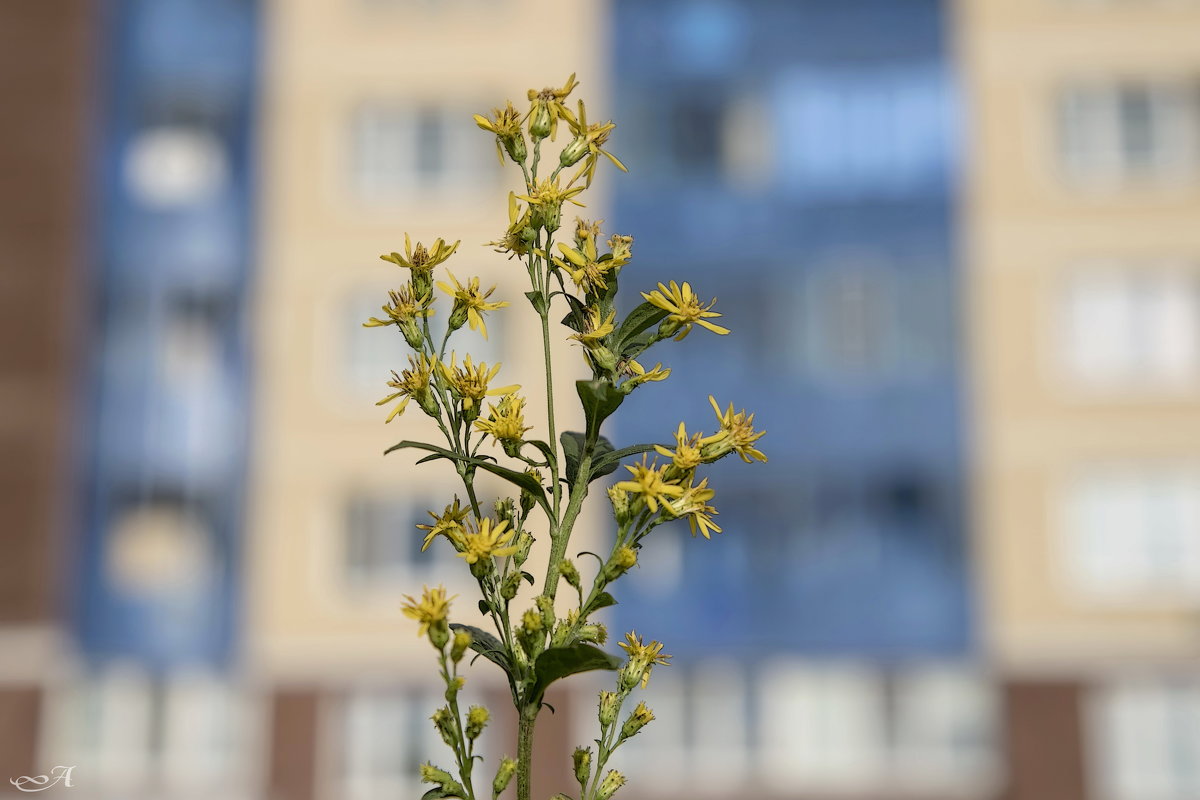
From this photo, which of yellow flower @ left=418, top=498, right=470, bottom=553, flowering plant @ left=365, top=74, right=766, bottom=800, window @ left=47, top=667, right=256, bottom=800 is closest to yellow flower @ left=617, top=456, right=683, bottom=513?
flowering plant @ left=365, top=74, right=766, bottom=800

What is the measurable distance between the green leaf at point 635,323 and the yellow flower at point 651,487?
0.83 feet

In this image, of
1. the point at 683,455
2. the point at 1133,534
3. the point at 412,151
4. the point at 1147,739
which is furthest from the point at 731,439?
the point at 412,151

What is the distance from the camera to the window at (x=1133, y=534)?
23.2 metres

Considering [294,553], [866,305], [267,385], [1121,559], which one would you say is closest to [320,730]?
[294,553]

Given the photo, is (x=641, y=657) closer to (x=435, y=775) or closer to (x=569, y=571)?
(x=569, y=571)

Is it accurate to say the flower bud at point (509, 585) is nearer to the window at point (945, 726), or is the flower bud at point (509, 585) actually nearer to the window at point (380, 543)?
the window at point (945, 726)

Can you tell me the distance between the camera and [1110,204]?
951 inches

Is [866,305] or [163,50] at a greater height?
[163,50]

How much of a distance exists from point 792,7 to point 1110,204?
583cm

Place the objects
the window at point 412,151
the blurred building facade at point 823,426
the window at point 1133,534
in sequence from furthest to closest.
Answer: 1. the window at point 412,151
2. the blurred building facade at point 823,426
3. the window at point 1133,534

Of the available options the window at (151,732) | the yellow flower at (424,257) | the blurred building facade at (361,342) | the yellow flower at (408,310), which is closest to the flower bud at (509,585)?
the yellow flower at (408,310)

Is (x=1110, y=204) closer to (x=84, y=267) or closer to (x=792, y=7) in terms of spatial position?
(x=792, y=7)

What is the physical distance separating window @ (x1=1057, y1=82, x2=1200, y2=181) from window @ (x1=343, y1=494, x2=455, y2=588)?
11.6m

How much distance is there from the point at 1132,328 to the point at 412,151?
11596 mm
